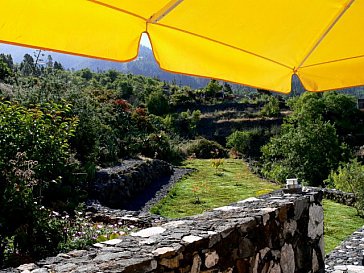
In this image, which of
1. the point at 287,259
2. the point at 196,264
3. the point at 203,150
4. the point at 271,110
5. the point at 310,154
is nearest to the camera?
the point at 196,264

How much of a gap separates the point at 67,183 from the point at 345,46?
6421 millimetres

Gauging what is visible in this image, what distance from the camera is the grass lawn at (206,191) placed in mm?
9219

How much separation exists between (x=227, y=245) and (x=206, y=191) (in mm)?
9009

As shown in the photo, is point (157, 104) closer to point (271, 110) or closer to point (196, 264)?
point (271, 110)

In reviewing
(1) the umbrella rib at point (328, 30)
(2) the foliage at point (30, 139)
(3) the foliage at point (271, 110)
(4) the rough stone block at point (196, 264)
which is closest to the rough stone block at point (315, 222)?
(4) the rough stone block at point (196, 264)

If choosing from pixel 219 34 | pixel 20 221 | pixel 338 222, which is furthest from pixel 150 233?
pixel 338 222

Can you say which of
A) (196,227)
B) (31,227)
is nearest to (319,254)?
(196,227)

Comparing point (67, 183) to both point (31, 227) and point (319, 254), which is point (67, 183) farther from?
point (319, 254)

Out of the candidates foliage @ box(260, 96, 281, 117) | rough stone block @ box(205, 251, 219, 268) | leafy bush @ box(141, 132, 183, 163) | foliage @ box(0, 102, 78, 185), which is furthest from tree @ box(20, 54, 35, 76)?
foliage @ box(260, 96, 281, 117)

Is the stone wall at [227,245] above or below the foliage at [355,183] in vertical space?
above

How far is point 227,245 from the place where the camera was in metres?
2.38

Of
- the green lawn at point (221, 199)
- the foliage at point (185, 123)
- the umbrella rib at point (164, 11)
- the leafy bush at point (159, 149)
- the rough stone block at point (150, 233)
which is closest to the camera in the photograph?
the umbrella rib at point (164, 11)

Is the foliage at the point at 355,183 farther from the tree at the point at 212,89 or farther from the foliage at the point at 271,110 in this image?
the tree at the point at 212,89

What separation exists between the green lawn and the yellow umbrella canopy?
5082mm
